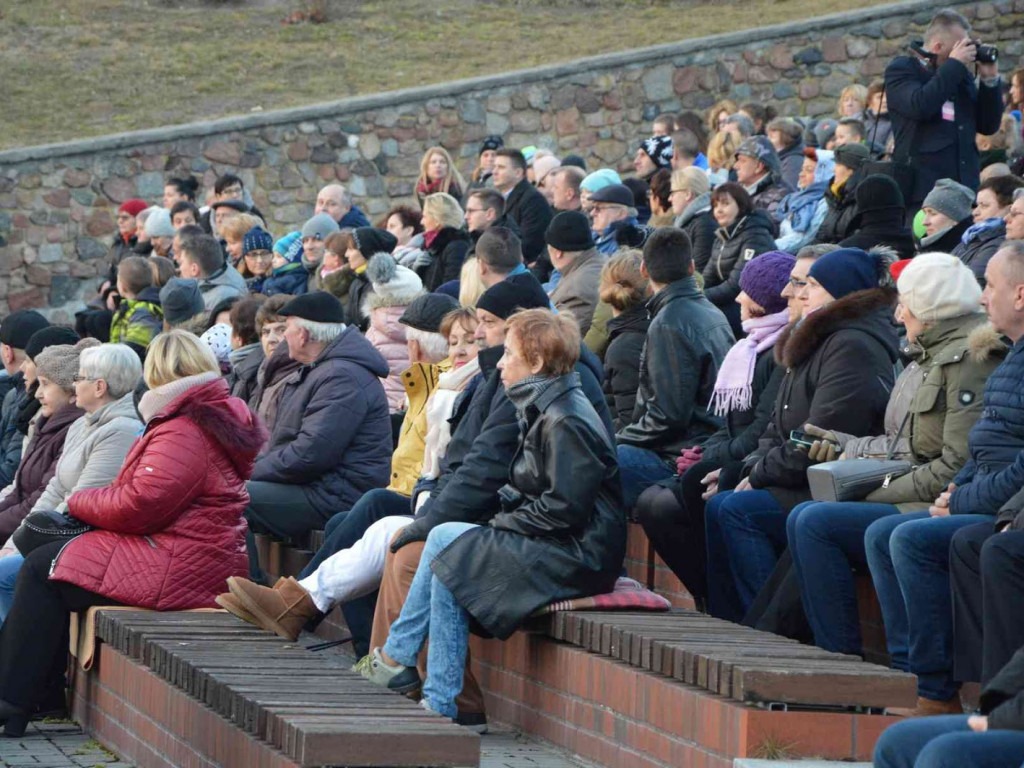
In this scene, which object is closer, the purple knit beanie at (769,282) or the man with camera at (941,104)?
the purple knit beanie at (769,282)

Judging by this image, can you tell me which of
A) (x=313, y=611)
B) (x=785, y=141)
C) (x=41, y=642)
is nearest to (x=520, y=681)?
(x=313, y=611)

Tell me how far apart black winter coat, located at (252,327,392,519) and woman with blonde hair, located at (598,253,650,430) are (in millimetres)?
1140

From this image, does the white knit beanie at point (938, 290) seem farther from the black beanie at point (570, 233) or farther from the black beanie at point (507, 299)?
the black beanie at point (570, 233)

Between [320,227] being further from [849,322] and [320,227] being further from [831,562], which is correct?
[831,562]

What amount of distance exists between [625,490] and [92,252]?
12694 millimetres

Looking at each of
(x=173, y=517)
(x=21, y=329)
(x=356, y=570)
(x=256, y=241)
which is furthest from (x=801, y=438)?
(x=256, y=241)

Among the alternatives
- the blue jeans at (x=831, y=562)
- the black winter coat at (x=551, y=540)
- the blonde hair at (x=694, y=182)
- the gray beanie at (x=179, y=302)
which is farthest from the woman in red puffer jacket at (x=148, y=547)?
the blonde hair at (x=694, y=182)

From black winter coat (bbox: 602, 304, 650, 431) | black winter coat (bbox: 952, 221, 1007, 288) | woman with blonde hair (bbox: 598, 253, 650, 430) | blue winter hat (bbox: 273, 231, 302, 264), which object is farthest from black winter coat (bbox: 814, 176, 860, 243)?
blue winter hat (bbox: 273, 231, 302, 264)

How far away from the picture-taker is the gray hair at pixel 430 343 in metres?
8.48

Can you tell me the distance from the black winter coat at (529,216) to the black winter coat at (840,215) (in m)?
2.69

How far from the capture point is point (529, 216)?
13.2 m

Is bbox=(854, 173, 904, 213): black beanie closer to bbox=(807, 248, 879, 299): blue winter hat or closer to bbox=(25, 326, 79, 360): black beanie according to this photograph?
bbox=(807, 248, 879, 299): blue winter hat

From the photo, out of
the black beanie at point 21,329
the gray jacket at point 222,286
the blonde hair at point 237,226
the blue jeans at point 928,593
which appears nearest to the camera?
the blue jeans at point 928,593

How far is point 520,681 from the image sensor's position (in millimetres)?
6539
